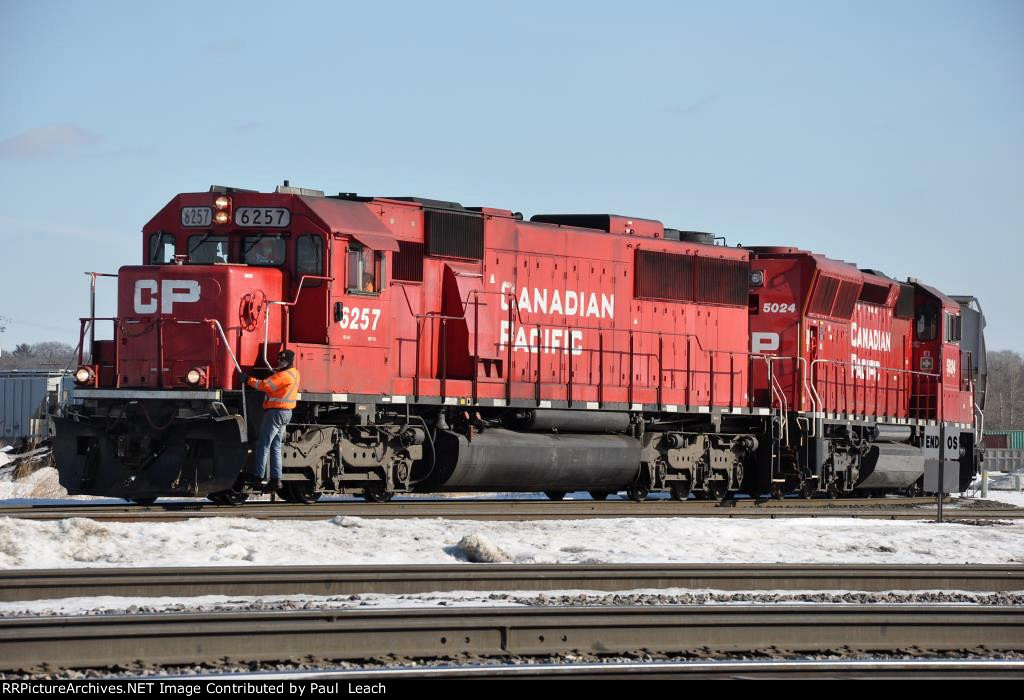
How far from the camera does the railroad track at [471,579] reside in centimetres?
908

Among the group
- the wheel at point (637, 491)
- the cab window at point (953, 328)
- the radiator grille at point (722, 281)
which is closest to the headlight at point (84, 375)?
the wheel at point (637, 491)

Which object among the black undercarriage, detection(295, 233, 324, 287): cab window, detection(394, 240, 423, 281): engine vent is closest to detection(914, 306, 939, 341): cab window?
the black undercarriage

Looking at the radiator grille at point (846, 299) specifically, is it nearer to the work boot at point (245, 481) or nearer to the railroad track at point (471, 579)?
the work boot at point (245, 481)

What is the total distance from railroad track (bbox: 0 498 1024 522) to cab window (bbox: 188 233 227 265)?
2.91 metres

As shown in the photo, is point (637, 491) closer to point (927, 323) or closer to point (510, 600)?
point (927, 323)

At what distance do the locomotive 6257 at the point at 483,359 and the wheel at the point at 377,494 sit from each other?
5 centimetres

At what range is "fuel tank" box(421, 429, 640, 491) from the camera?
54.4 feet

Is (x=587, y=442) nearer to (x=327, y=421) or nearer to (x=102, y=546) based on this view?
(x=327, y=421)

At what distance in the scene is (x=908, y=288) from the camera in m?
25.3

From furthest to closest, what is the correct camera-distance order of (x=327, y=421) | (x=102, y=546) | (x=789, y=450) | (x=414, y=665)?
(x=789, y=450), (x=327, y=421), (x=102, y=546), (x=414, y=665)

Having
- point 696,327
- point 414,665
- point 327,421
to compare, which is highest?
point 696,327

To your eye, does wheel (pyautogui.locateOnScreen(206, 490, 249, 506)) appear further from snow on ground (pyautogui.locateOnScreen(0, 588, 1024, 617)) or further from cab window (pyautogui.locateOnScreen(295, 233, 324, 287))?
snow on ground (pyautogui.locateOnScreen(0, 588, 1024, 617))
